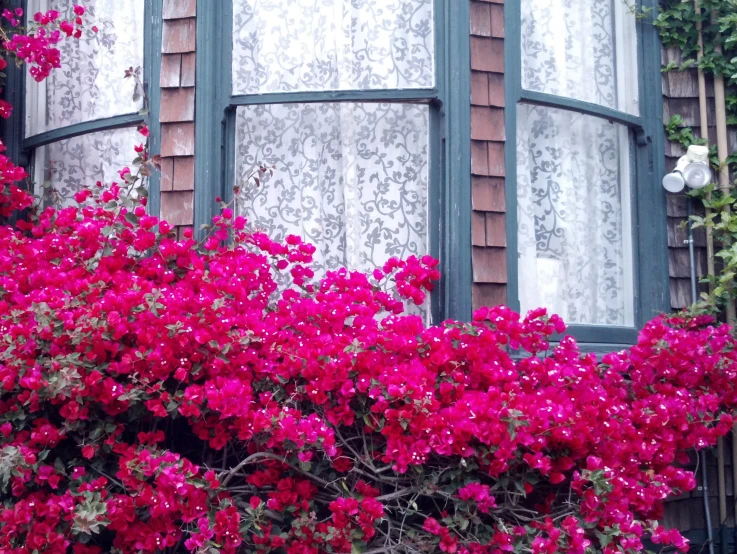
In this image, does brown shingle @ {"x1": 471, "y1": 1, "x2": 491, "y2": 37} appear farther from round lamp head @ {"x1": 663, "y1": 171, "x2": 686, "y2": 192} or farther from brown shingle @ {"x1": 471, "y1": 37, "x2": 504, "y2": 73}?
round lamp head @ {"x1": 663, "y1": 171, "x2": 686, "y2": 192}

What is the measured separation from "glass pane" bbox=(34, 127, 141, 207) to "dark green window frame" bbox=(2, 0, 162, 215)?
0.15 ft

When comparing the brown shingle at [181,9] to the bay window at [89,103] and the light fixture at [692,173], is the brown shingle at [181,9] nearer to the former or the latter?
the bay window at [89,103]

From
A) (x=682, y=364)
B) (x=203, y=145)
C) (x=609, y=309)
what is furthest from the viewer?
(x=609, y=309)

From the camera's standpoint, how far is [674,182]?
4191 mm

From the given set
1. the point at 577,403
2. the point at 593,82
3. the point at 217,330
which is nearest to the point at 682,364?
the point at 577,403

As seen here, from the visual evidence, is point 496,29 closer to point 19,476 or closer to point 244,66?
point 244,66

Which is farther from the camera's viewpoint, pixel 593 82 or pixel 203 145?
pixel 593 82

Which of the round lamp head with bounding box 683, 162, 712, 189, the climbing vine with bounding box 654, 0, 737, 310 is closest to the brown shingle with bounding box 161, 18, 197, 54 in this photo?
the climbing vine with bounding box 654, 0, 737, 310

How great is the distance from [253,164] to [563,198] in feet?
4.68

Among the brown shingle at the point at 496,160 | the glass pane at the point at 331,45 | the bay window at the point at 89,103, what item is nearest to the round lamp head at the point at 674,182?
the brown shingle at the point at 496,160

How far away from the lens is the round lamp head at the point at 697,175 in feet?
13.6

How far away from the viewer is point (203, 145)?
3967 millimetres

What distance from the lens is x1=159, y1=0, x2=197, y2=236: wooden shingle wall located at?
3949mm

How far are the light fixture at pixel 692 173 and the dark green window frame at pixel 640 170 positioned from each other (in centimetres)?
10
